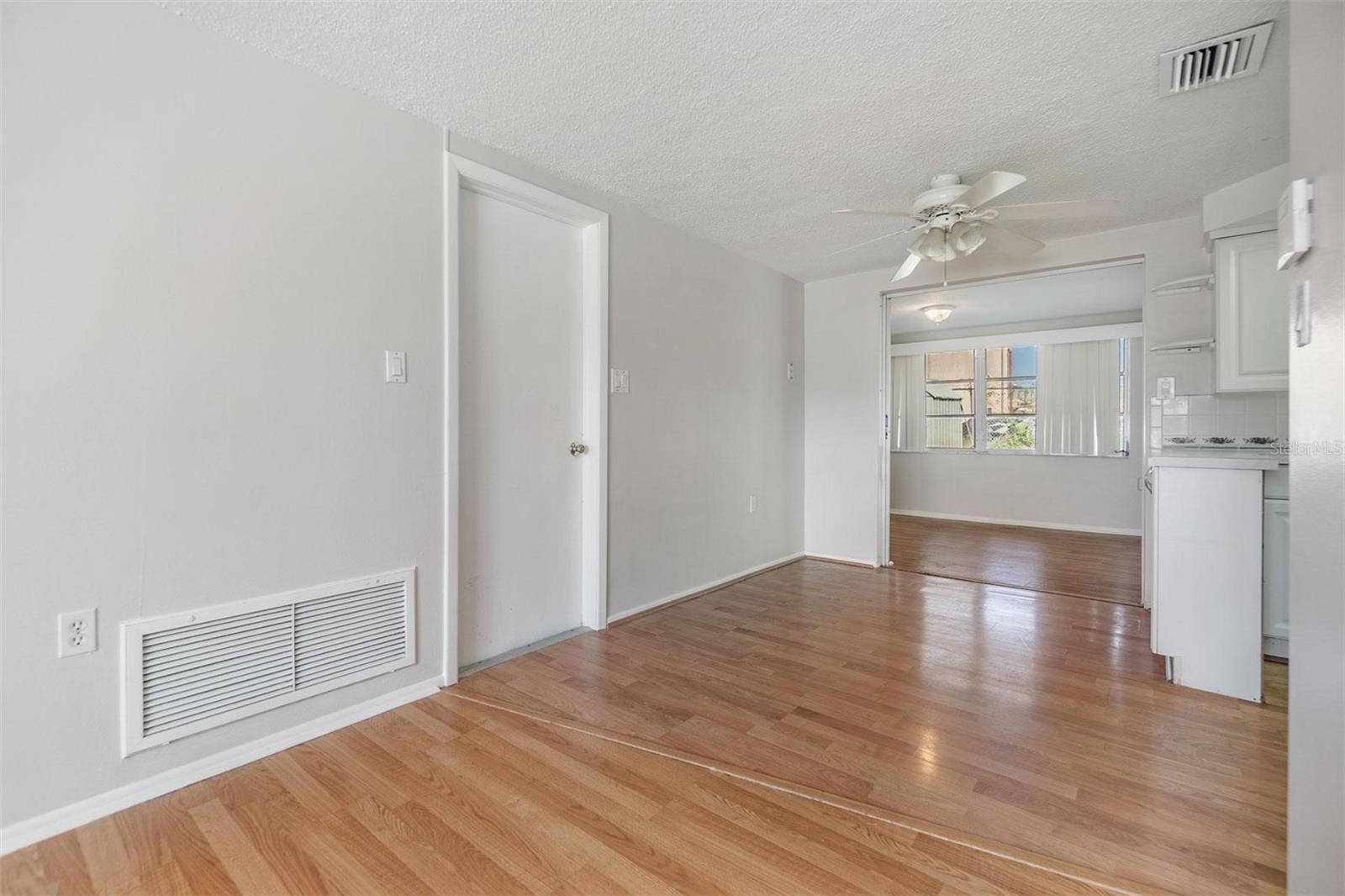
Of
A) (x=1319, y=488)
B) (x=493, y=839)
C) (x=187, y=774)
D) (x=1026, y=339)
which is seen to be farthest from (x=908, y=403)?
(x=187, y=774)

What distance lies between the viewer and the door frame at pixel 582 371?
2496mm

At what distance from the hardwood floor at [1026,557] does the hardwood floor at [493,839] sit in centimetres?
330

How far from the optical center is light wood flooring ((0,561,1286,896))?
4.75 ft

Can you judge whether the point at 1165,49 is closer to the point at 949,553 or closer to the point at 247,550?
the point at 247,550

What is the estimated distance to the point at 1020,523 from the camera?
7129 millimetres

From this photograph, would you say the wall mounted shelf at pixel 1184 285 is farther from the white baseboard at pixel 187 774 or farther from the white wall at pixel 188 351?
the white baseboard at pixel 187 774

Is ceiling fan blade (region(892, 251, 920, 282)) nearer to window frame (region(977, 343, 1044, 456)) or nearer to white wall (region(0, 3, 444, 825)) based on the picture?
white wall (region(0, 3, 444, 825))

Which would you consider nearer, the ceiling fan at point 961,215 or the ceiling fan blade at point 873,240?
the ceiling fan at point 961,215

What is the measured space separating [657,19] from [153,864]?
8.86ft

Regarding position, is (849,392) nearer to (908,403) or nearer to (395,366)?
(908,403)

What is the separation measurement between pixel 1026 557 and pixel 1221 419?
7.03 feet

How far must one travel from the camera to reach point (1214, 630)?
2.48m

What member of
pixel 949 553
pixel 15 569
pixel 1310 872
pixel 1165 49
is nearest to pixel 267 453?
pixel 15 569

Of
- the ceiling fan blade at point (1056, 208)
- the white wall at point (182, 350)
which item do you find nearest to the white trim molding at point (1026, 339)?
the ceiling fan blade at point (1056, 208)
